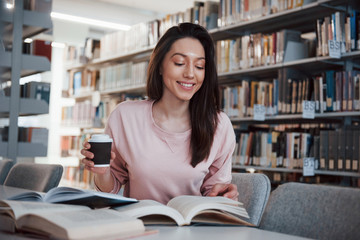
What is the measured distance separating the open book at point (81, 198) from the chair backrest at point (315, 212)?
14.3 inches

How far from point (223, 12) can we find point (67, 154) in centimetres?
327

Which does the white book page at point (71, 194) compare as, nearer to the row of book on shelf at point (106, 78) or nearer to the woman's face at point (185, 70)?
Answer: the woman's face at point (185, 70)

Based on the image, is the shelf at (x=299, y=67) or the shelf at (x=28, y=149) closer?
the shelf at (x=299, y=67)

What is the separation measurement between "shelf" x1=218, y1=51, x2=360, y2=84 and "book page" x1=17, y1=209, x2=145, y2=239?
246 centimetres

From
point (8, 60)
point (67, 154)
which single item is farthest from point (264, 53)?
point (67, 154)

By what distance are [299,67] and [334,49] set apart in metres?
0.45

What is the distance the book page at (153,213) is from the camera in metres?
0.98

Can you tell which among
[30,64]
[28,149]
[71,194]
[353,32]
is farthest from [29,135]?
[71,194]

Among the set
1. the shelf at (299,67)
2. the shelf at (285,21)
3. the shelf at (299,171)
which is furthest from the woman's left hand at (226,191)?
the shelf at (285,21)

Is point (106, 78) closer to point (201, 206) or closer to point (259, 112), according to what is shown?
point (259, 112)

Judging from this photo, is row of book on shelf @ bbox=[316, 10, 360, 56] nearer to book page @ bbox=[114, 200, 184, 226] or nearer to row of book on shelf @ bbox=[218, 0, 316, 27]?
row of book on shelf @ bbox=[218, 0, 316, 27]

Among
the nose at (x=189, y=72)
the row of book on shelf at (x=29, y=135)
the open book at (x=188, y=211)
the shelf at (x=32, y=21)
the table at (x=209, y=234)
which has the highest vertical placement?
the shelf at (x=32, y=21)

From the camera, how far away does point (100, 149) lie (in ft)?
3.86

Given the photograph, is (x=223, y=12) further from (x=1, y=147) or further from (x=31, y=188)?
(x=31, y=188)
